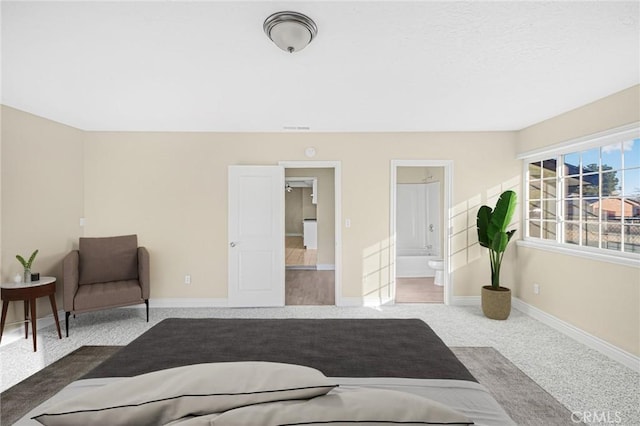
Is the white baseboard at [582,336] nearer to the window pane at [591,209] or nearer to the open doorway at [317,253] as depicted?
the window pane at [591,209]

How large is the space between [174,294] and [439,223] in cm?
537

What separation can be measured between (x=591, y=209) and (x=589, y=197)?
0.13 metres

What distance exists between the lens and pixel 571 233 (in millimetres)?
3656

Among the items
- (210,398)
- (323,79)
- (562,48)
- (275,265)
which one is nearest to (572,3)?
(562,48)

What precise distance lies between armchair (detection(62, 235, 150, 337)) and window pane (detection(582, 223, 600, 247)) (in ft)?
16.8

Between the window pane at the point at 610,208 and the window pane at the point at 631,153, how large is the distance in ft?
1.16

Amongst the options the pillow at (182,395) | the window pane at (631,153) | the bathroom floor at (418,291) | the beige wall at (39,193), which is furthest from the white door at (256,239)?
the window pane at (631,153)

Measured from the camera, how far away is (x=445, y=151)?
4449 millimetres

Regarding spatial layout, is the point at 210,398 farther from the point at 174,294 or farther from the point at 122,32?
the point at 174,294

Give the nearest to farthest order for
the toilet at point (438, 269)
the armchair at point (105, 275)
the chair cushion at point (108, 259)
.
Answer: the armchair at point (105, 275)
the chair cushion at point (108, 259)
the toilet at point (438, 269)

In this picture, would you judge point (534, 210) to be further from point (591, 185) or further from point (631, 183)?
point (631, 183)

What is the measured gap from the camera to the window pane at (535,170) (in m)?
4.17

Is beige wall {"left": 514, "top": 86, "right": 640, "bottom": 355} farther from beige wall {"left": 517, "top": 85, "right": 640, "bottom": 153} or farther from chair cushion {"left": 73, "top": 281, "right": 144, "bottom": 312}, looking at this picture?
chair cushion {"left": 73, "top": 281, "right": 144, "bottom": 312}

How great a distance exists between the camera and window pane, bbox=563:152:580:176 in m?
3.59
